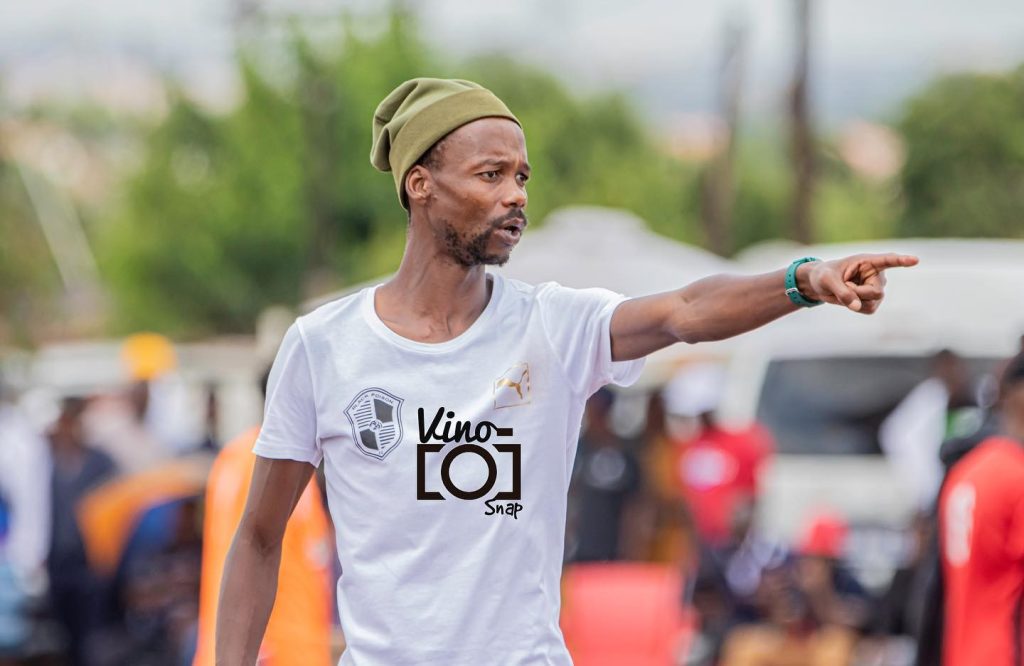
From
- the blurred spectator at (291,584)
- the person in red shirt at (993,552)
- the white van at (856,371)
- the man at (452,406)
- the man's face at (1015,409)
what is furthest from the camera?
the white van at (856,371)

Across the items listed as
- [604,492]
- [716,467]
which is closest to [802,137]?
[604,492]

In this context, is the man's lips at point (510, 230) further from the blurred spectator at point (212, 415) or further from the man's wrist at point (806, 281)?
the blurred spectator at point (212, 415)

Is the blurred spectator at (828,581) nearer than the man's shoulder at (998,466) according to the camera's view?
No

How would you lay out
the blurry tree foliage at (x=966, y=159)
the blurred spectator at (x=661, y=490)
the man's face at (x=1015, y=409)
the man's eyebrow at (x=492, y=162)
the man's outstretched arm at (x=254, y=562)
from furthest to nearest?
the blurry tree foliage at (x=966, y=159), the blurred spectator at (x=661, y=490), the man's face at (x=1015, y=409), the man's outstretched arm at (x=254, y=562), the man's eyebrow at (x=492, y=162)

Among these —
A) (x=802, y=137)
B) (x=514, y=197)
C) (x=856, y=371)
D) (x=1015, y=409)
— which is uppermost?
(x=802, y=137)

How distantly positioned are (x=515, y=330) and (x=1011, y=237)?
47.1 metres

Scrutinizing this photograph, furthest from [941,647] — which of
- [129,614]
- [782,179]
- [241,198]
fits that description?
[782,179]

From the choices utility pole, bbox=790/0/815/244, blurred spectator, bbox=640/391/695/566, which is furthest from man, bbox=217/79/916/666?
utility pole, bbox=790/0/815/244

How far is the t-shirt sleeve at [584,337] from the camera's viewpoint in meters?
3.65

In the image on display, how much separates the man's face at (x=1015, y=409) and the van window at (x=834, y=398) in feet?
21.5

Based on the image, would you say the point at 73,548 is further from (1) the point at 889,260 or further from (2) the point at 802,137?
(2) the point at 802,137

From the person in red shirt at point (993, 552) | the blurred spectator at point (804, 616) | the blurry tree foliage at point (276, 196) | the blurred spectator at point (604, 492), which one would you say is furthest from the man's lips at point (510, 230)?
the blurry tree foliage at point (276, 196)

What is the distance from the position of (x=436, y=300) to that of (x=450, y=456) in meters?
0.34

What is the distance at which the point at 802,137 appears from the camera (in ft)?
93.6
